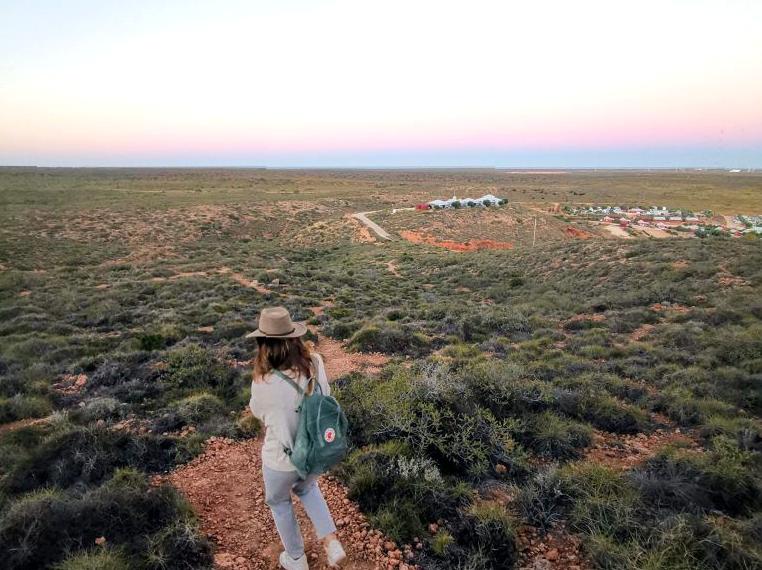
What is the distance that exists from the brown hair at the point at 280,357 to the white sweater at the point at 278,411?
42 mm

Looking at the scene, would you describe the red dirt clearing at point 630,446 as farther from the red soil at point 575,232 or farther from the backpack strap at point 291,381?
the red soil at point 575,232

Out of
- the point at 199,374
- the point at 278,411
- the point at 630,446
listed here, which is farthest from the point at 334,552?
the point at 199,374

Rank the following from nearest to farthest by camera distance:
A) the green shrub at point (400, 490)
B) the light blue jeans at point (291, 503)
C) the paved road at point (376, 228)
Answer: the light blue jeans at point (291, 503) < the green shrub at point (400, 490) < the paved road at point (376, 228)

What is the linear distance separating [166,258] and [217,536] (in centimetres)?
2728

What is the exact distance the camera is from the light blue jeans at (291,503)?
317 cm

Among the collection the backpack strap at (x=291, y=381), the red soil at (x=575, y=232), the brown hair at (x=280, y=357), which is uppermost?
the brown hair at (x=280, y=357)

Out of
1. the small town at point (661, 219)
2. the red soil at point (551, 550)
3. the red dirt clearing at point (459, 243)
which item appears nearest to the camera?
the red soil at point (551, 550)

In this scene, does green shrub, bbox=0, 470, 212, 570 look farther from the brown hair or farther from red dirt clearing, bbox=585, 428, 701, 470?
red dirt clearing, bbox=585, 428, 701, 470

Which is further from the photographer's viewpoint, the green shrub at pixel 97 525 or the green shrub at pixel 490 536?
the green shrub at pixel 490 536

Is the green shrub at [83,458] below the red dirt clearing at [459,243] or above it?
above

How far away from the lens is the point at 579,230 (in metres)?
43.6

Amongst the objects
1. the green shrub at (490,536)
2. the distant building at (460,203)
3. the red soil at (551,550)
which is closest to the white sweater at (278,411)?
the green shrub at (490,536)

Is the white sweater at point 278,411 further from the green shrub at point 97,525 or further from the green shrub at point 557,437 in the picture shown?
the green shrub at point 557,437

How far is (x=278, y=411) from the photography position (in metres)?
3.06
